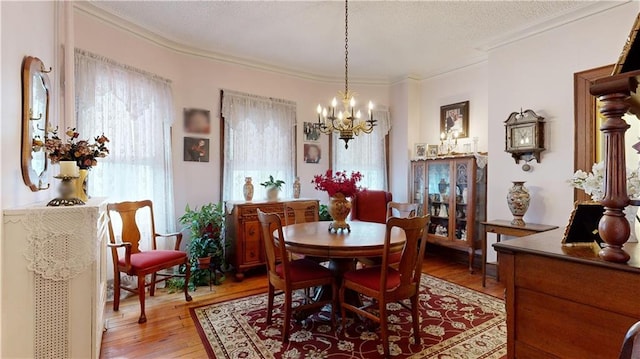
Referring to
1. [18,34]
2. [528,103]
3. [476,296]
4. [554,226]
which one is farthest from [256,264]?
[528,103]

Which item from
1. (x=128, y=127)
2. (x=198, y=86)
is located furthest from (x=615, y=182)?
(x=198, y=86)

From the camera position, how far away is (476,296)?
3.23 m

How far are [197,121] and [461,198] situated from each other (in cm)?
368

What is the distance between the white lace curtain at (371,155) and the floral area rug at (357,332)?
8.25 ft

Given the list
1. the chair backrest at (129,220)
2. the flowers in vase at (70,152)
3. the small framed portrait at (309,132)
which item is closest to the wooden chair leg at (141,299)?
the chair backrest at (129,220)

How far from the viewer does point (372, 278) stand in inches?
92.6

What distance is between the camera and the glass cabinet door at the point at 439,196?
444 cm

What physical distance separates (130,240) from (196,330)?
1.23 m

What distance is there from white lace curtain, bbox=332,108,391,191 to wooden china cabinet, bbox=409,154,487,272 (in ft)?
2.30

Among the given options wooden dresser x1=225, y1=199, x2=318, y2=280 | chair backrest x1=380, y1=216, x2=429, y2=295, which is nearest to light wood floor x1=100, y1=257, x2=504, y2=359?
wooden dresser x1=225, y1=199, x2=318, y2=280

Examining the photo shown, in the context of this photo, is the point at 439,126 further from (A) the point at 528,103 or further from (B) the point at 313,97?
(B) the point at 313,97

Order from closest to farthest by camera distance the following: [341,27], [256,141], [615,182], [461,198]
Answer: [615,182]
[341,27]
[461,198]
[256,141]

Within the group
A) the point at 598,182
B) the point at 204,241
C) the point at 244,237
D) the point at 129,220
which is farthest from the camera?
the point at 244,237

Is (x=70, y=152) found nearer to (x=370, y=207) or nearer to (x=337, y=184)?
(x=337, y=184)
